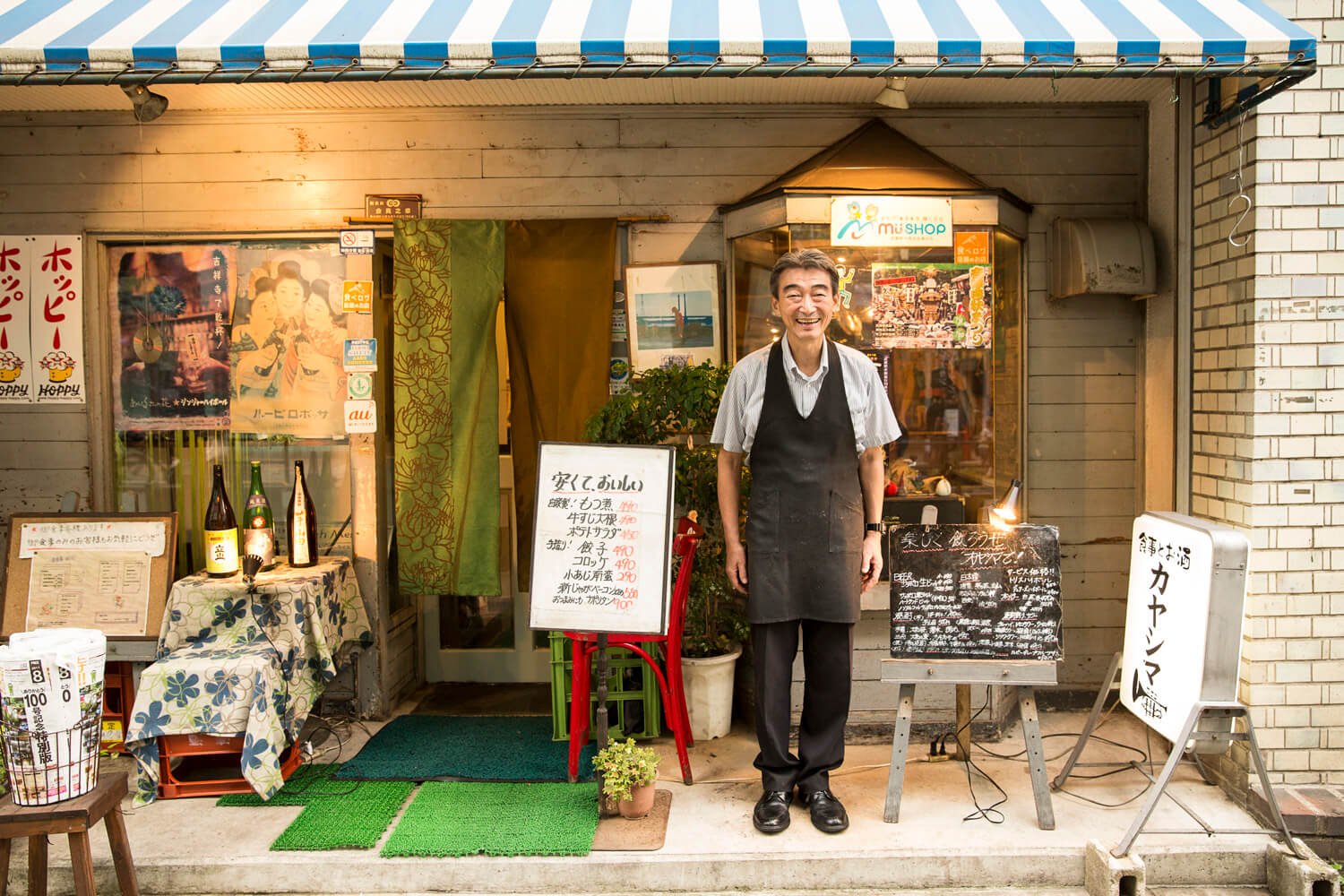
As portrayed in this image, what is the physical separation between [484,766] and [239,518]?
2202mm

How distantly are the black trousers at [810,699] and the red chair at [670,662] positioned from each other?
501mm

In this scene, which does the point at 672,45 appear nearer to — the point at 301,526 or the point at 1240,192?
the point at 1240,192

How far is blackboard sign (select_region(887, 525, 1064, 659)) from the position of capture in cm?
389

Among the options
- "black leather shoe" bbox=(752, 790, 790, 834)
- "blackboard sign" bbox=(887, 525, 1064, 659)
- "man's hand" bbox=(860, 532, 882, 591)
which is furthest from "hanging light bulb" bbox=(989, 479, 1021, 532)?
"black leather shoe" bbox=(752, 790, 790, 834)

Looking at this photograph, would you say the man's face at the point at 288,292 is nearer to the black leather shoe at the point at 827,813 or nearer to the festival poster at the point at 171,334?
the festival poster at the point at 171,334

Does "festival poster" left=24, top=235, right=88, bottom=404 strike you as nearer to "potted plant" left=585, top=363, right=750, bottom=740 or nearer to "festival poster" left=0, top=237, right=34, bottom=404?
"festival poster" left=0, top=237, right=34, bottom=404

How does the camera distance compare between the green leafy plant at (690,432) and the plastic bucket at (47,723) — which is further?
the green leafy plant at (690,432)

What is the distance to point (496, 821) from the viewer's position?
3.93 m

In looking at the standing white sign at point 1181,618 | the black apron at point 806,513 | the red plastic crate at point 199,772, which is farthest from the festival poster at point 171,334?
the standing white sign at point 1181,618

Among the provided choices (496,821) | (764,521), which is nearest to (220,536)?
(496,821)

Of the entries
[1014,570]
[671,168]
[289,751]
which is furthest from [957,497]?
[289,751]

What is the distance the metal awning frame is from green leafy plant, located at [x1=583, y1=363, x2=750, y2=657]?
4.97 feet

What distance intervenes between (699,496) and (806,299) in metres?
1.31

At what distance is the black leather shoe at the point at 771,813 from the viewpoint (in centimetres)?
379
